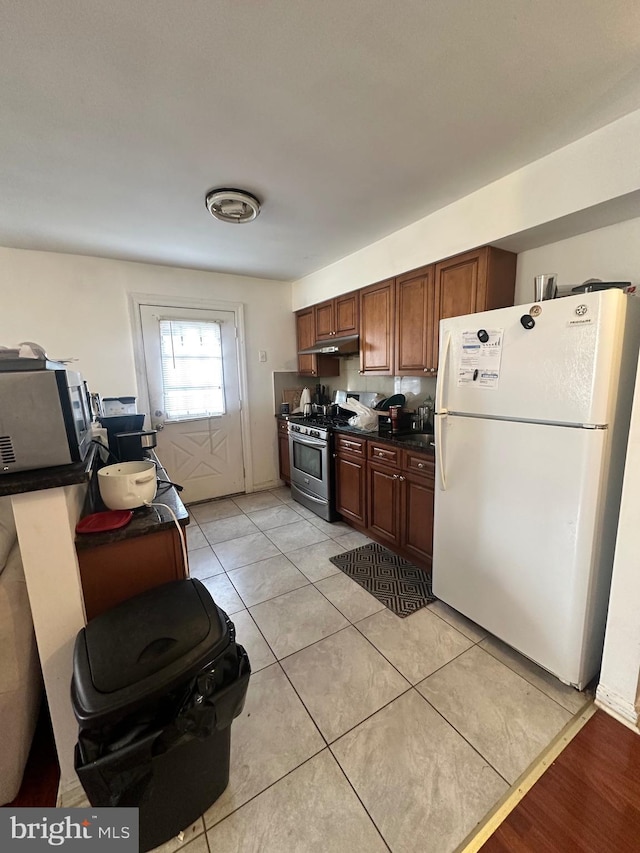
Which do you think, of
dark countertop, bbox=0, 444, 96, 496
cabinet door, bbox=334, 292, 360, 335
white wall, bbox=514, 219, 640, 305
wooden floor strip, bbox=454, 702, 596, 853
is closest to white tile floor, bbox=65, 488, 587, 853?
wooden floor strip, bbox=454, 702, 596, 853

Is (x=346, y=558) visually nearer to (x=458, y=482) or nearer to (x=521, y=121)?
(x=458, y=482)

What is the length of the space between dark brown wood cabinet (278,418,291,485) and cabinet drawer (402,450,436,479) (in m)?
1.79

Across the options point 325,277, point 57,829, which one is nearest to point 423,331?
point 325,277

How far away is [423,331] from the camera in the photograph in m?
2.51

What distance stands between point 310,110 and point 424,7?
A: 515 mm

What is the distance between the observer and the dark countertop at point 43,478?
950 millimetres

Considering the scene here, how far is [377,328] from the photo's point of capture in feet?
9.64

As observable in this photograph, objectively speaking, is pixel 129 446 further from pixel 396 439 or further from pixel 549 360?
pixel 549 360

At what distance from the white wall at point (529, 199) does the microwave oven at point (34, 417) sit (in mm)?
2218

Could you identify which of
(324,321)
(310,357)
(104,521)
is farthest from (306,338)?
(104,521)

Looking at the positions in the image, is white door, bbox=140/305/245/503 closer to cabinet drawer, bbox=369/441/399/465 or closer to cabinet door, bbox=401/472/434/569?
cabinet drawer, bbox=369/441/399/465

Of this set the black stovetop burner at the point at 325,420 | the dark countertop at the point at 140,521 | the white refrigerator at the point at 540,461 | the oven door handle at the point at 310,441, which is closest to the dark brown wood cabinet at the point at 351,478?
the oven door handle at the point at 310,441

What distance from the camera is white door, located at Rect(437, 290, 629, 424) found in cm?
129

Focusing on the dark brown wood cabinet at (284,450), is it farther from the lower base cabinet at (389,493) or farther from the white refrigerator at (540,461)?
the white refrigerator at (540,461)
